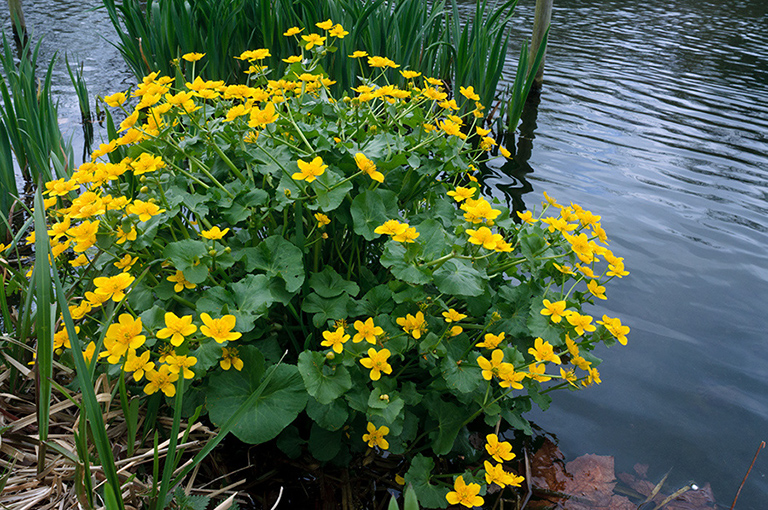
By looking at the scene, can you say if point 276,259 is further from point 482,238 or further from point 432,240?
point 482,238

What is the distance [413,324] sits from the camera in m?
1.29

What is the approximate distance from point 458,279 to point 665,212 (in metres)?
2.78

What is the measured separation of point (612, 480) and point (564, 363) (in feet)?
1.80

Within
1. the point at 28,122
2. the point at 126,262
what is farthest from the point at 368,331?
the point at 28,122

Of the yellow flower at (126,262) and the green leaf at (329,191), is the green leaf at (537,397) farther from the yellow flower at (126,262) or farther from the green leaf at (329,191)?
the yellow flower at (126,262)

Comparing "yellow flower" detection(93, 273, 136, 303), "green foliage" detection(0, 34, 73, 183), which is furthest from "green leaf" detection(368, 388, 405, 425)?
"green foliage" detection(0, 34, 73, 183)

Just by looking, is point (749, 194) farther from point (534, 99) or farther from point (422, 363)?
point (422, 363)

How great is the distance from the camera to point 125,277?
1.16 m

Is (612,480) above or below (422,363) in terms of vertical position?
below

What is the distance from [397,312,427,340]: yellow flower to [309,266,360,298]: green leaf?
0.63ft

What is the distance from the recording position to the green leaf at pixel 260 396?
1.25 meters

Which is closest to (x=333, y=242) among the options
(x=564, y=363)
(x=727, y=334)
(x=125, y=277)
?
(x=125, y=277)

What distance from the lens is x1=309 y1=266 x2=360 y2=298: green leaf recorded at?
Answer: 1.43 m

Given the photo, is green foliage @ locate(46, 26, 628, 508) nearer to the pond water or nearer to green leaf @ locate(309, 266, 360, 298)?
green leaf @ locate(309, 266, 360, 298)
